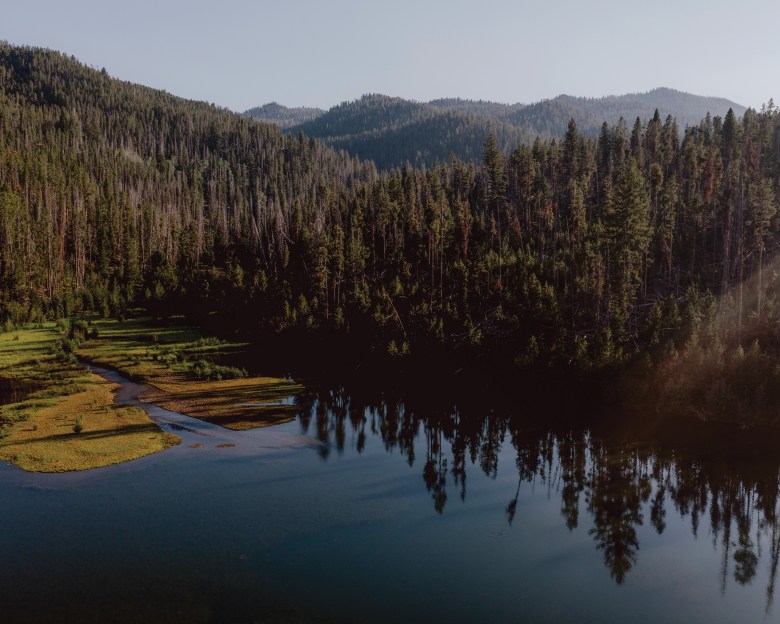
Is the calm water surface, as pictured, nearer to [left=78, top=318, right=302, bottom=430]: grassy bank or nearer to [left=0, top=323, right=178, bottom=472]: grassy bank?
[left=0, top=323, right=178, bottom=472]: grassy bank

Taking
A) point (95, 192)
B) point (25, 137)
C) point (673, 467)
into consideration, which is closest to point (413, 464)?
point (673, 467)

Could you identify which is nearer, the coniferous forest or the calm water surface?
the calm water surface

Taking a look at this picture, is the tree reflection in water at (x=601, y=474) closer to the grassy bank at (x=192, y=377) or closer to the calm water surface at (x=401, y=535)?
the calm water surface at (x=401, y=535)

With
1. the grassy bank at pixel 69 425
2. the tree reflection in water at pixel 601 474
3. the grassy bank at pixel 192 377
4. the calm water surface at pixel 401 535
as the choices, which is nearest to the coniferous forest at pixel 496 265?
the tree reflection in water at pixel 601 474

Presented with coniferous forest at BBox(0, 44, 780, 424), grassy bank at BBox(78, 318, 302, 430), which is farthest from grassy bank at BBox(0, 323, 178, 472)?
coniferous forest at BBox(0, 44, 780, 424)

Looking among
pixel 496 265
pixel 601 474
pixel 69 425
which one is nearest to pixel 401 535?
pixel 601 474
